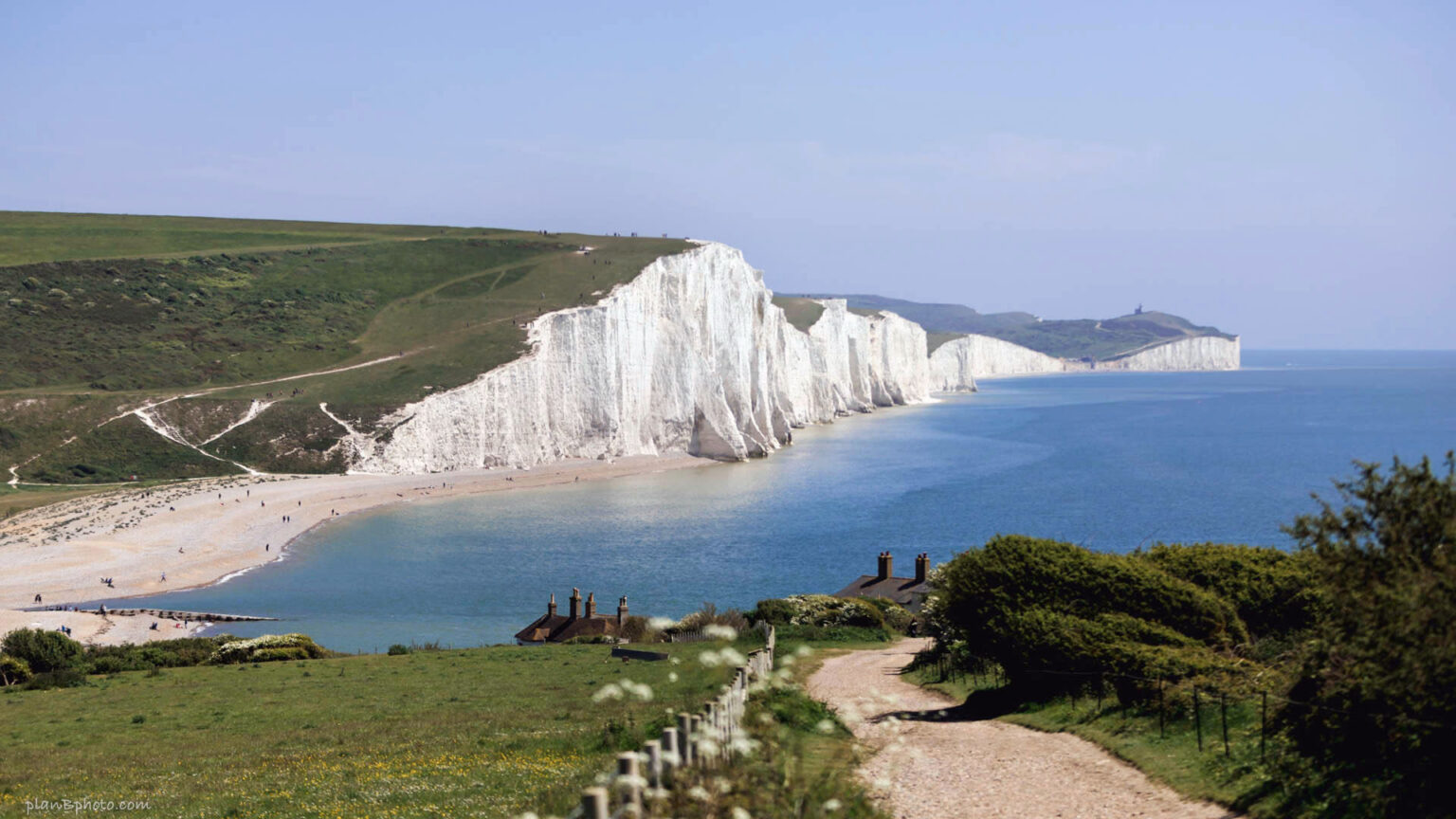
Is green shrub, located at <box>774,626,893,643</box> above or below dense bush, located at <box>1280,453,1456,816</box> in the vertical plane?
below

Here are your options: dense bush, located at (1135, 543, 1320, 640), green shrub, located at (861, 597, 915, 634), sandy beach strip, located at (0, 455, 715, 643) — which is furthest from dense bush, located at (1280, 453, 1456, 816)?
sandy beach strip, located at (0, 455, 715, 643)

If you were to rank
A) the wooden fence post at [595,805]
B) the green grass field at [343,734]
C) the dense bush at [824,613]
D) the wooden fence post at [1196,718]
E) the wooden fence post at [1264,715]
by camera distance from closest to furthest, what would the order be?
the wooden fence post at [595,805], the green grass field at [343,734], the wooden fence post at [1264,715], the wooden fence post at [1196,718], the dense bush at [824,613]

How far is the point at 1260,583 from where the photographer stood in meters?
20.6

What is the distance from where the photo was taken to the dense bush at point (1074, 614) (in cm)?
1828

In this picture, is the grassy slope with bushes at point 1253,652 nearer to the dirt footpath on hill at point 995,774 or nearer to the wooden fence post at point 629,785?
the dirt footpath on hill at point 995,774

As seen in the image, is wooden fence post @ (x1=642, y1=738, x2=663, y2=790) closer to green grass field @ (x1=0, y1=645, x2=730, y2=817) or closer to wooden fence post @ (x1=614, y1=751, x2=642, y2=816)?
wooden fence post @ (x1=614, y1=751, x2=642, y2=816)

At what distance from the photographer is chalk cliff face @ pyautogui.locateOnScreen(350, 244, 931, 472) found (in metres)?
96.5

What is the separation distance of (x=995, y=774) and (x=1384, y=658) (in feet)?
16.4

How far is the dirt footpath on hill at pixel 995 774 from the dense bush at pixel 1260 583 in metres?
5.86

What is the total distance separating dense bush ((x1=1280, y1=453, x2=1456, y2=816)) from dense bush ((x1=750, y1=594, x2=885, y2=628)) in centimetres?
2130

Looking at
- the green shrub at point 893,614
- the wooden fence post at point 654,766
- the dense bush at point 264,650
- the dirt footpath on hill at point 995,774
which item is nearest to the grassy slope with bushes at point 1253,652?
the dirt footpath on hill at point 995,774

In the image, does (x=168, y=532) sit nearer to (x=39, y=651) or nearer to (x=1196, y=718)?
(x=39, y=651)

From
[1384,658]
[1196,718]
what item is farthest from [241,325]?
[1384,658]

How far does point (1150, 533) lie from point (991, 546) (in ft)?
173
